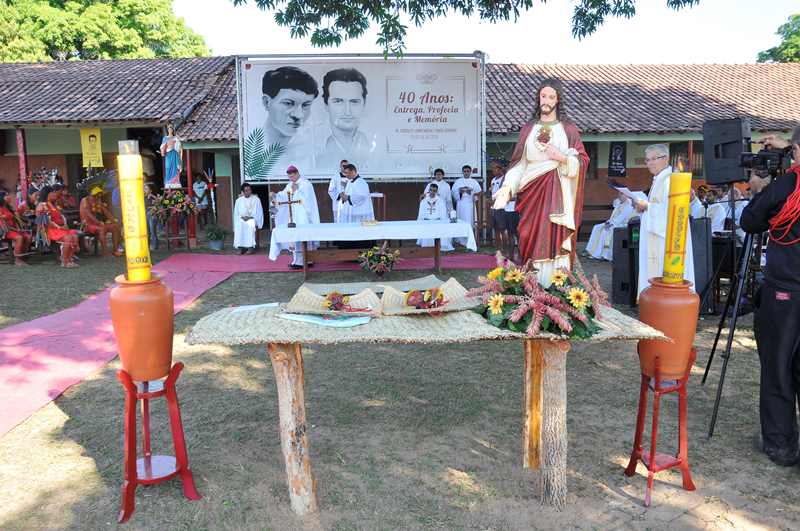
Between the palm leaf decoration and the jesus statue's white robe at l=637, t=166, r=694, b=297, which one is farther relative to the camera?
the palm leaf decoration

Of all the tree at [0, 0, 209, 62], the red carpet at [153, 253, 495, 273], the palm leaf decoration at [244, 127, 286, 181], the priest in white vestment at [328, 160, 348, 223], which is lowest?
the red carpet at [153, 253, 495, 273]

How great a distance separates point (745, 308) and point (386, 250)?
18.8 feet

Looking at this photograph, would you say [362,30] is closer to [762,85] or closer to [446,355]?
[446,355]

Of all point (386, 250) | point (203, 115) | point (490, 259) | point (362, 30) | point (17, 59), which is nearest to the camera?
point (362, 30)

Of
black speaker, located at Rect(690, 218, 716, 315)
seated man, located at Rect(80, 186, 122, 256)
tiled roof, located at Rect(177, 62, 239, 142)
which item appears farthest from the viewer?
tiled roof, located at Rect(177, 62, 239, 142)

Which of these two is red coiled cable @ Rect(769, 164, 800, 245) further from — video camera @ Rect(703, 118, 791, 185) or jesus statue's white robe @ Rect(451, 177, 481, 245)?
jesus statue's white robe @ Rect(451, 177, 481, 245)

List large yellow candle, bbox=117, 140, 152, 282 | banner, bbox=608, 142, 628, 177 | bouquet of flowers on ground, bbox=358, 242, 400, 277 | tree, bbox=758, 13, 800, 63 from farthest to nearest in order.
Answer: tree, bbox=758, 13, 800, 63
banner, bbox=608, 142, 628, 177
bouquet of flowers on ground, bbox=358, 242, 400, 277
large yellow candle, bbox=117, 140, 152, 282

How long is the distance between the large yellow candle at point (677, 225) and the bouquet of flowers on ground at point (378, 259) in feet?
23.3

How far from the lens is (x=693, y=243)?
6.95m

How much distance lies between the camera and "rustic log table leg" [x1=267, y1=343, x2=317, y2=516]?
316 centimetres

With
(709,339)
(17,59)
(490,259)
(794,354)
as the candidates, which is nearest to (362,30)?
(490,259)

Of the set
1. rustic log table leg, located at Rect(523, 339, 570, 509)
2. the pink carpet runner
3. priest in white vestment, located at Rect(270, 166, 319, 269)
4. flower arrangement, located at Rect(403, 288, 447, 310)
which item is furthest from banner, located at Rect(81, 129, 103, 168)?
rustic log table leg, located at Rect(523, 339, 570, 509)

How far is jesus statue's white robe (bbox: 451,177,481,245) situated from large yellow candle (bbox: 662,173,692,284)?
10864 mm

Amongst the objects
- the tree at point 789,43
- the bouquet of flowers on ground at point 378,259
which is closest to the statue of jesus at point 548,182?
the bouquet of flowers on ground at point 378,259
